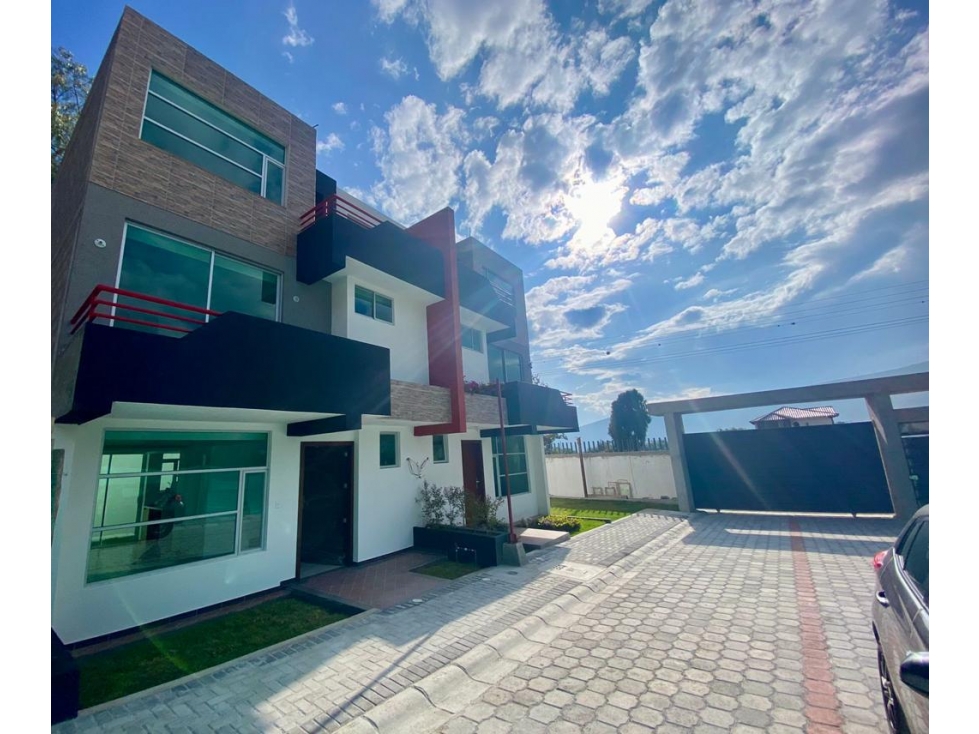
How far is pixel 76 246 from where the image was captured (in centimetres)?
595

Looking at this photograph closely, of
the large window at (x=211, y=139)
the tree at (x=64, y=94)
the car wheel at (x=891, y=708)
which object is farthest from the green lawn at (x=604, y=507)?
the tree at (x=64, y=94)

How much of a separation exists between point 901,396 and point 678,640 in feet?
37.6

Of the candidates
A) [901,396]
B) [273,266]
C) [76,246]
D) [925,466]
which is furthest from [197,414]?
[925,466]

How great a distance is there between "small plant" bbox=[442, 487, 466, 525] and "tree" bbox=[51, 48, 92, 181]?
1458 centimetres

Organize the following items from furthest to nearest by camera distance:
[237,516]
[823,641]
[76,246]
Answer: [237,516] → [76,246] → [823,641]

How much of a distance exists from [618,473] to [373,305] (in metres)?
13.4

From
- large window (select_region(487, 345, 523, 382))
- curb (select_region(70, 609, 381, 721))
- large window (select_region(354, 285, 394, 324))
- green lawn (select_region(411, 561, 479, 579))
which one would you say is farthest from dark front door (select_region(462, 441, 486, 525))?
curb (select_region(70, 609, 381, 721))

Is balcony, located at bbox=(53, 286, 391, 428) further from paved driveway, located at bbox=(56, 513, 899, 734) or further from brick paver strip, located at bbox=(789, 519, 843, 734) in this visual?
brick paver strip, located at bbox=(789, 519, 843, 734)

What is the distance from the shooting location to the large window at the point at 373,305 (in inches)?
386

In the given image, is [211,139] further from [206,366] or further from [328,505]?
[328,505]

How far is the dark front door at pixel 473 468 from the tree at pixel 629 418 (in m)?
18.3

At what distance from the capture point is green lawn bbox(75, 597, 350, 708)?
4.58 meters

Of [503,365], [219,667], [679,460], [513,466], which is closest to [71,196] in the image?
[219,667]
